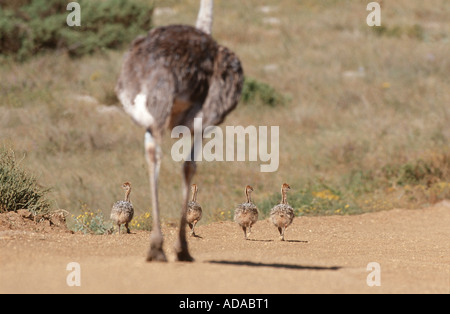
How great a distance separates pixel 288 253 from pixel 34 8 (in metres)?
20.6

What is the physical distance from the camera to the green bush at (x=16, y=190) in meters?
10.8

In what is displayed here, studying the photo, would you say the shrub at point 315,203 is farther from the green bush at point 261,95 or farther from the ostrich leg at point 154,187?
the green bush at point 261,95

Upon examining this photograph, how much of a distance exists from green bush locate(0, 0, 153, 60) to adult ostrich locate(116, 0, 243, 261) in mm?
18776

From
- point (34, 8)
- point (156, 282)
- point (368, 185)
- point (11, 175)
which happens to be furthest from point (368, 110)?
point (156, 282)

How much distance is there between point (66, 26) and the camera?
27062 mm

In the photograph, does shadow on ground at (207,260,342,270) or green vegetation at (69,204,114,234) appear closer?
shadow on ground at (207,260,342,270)

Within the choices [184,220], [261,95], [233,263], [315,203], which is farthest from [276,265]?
[261,95]

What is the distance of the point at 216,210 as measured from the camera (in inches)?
542

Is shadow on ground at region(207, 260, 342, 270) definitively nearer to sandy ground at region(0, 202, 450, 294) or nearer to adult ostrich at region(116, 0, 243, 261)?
sandy ground at region(0, 202, 450, 294)

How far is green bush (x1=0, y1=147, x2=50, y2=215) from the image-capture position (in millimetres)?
10789

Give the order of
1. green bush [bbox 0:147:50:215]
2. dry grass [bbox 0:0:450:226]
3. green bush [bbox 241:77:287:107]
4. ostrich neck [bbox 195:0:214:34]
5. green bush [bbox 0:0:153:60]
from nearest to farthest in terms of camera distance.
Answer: ostrich neck [bbox 195:0:214:34]
green bush [bbox 0:147:50:215]
dry grass [bbox 0:0:450:226]
green bush [bbox 241:77:287:107]
green bush [bbox 0:0:153:60]

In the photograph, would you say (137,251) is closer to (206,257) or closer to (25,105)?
(206,257)

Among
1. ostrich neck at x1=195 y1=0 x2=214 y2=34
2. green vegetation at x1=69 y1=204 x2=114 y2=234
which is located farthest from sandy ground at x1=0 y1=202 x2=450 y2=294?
ostrich neck at x1=195 y1=0 x2=214 y2=34

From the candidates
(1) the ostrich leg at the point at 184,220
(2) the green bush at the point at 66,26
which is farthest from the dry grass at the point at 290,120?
(1) the ostrich leg at the point at 184,220
